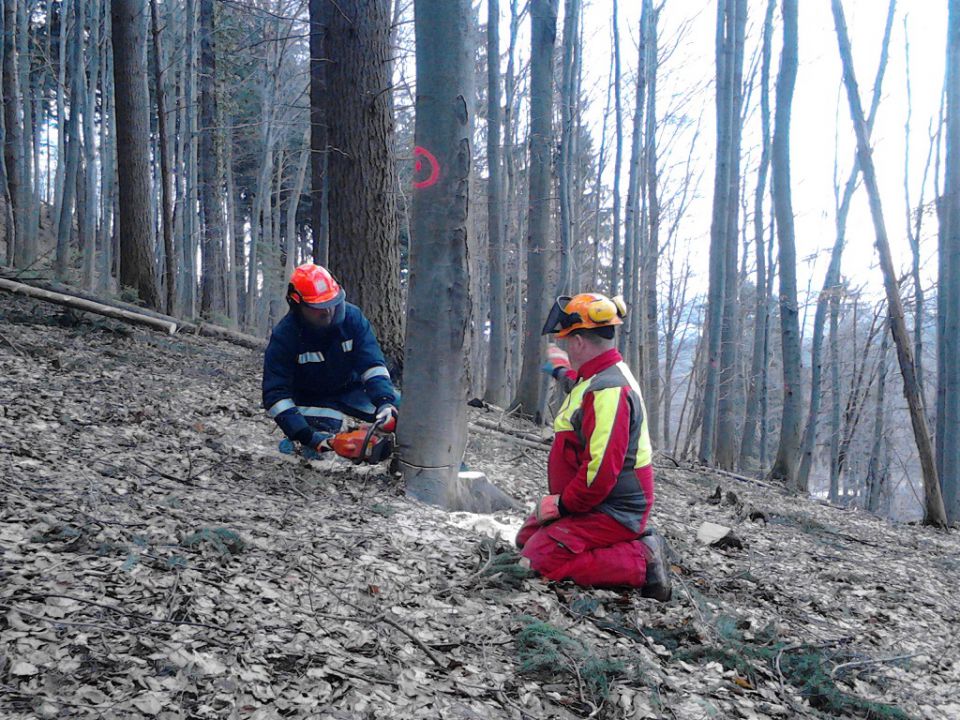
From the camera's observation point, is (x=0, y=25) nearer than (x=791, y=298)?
No

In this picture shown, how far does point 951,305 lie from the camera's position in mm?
11227

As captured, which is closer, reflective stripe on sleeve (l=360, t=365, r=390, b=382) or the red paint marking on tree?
the red paint marking on tree

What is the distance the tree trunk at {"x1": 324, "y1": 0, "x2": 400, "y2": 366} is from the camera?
7.41m

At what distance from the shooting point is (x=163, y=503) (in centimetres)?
371

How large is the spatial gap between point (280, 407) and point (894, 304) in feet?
24.5

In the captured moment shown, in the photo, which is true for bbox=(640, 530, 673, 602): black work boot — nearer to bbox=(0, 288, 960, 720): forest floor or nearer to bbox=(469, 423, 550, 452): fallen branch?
bbox=(0, 288, 960, 720): forest floor

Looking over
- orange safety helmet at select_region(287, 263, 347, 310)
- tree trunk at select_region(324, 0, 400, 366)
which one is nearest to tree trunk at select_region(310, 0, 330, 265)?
tree trunk at select_region(324, 0, 400, 366)

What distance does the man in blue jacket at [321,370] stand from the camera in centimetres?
475

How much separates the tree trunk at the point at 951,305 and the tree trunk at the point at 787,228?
2.15 meters

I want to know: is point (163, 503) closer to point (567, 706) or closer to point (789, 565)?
point (567, 706)

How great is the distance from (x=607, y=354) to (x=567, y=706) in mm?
1731

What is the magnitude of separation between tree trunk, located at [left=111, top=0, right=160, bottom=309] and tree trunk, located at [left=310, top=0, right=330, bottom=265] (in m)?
3.10

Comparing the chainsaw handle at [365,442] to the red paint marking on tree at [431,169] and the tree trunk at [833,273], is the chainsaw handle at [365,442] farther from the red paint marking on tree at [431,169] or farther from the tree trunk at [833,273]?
the tree trunk at [833,273]

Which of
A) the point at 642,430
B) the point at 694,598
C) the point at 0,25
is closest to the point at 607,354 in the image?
the point at 642,430
